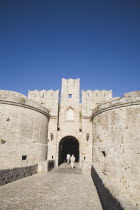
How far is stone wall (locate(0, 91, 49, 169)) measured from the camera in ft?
40.5

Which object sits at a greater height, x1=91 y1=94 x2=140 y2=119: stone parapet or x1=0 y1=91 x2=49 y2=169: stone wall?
x1=91 y1=94 x2=140 y2=119: stone parapet

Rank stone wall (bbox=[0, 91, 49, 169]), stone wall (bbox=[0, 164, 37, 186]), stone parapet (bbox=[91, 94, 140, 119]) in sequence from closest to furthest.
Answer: stone wall (bbox=[0, 164, 37, 186]) → stone parapet (bbox=[91, 94, 140, 119]) → stone wall (bbox=[0, 91, 49, 169])

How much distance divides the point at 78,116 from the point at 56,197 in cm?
1326

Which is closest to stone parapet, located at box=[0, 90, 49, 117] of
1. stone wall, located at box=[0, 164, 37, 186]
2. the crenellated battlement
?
the crenellated battlement

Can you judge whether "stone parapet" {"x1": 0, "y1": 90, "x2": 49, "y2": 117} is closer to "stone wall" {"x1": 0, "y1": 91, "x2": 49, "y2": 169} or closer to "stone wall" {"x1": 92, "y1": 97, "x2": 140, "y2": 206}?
"stone wall" {"x1": 0, "y1": 91, "x2": 49, "y2": 169}

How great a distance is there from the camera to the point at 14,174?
8.58 meters

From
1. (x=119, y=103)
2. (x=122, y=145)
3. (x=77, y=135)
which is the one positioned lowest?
(x=122, y=145)

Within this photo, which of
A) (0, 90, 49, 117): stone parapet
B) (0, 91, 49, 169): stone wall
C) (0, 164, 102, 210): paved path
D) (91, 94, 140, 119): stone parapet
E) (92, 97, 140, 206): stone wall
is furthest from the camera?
(0, 90, 49, 117): stone parapet

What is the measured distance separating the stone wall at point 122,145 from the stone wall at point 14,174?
6.44 m

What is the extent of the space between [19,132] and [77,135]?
25.4 feet

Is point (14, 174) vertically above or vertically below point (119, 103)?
below

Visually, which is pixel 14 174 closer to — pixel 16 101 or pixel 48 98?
pixel 16 101

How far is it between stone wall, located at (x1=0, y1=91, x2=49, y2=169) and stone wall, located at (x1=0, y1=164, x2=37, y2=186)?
108 inches

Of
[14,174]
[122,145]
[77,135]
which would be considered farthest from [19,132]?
[122,145]
